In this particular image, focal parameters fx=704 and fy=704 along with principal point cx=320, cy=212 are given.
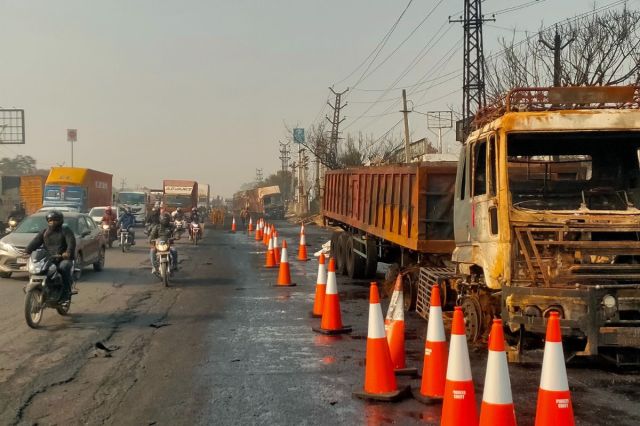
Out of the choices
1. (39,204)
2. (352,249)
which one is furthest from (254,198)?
(352,249)

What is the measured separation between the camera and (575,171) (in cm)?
834

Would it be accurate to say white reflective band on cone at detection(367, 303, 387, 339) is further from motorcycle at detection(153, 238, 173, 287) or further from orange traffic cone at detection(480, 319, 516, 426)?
motorcycle at detection(153, 238, 173, 287)

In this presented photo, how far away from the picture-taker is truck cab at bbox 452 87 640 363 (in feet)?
22.2

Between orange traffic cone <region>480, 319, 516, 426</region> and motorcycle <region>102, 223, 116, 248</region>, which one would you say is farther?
motorcycle <region>102, 223, 116, 248</region>

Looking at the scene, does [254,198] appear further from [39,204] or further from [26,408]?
[26,408]

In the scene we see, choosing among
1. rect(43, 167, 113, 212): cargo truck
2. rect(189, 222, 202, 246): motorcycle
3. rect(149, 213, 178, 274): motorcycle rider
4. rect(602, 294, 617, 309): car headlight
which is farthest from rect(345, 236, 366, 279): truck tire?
rect(43, 167, 113, 212): cargo truck

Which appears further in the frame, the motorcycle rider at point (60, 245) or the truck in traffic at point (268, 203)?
the truck in traffic at point (268, 203)

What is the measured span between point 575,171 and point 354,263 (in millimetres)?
8559

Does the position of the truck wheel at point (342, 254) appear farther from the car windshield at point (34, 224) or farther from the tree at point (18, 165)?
the tree at point (18, 165)

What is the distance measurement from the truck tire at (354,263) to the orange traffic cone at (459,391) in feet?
36.1

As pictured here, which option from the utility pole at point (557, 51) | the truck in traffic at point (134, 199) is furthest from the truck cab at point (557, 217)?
the truck in traffic at point (134, 199)

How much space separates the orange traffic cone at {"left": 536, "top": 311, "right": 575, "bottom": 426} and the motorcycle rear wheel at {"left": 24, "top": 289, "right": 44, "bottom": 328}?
737 centimetres

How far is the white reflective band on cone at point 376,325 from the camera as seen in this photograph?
246 inches

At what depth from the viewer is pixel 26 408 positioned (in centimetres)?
589
